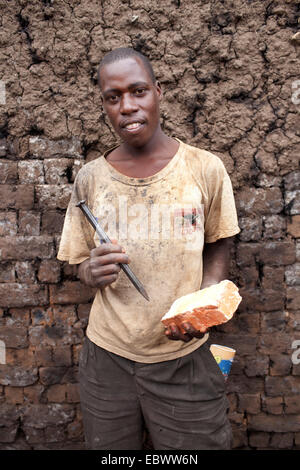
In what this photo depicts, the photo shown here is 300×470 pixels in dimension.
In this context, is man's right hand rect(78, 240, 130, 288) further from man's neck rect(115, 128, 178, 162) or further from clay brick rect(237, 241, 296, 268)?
clay brick rect(237, 241, 296, 268)

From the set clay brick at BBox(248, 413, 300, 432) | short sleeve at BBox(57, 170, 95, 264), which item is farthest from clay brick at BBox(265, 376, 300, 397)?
short sleeve at BBox(57, 170, 95, 264)

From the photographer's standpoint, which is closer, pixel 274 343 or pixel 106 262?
pixel 106 262

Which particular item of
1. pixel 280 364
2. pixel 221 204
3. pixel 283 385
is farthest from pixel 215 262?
pixel 283 385

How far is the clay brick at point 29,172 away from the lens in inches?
79.1

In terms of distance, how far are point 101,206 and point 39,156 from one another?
719 mm

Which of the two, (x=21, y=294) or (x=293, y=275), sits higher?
(x=293, y=275)

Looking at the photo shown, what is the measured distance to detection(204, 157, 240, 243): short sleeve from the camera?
1504 mm

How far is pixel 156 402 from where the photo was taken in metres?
1.50

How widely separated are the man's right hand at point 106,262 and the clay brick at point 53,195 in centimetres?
72

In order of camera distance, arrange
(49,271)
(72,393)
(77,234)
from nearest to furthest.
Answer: (77,234), (49,271), (72,393)

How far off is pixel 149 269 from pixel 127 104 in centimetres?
65

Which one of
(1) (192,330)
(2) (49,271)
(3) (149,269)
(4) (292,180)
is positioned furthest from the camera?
(2) (49,271)

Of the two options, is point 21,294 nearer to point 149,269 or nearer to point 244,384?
point 149,269

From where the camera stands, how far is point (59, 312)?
2.10 meters
